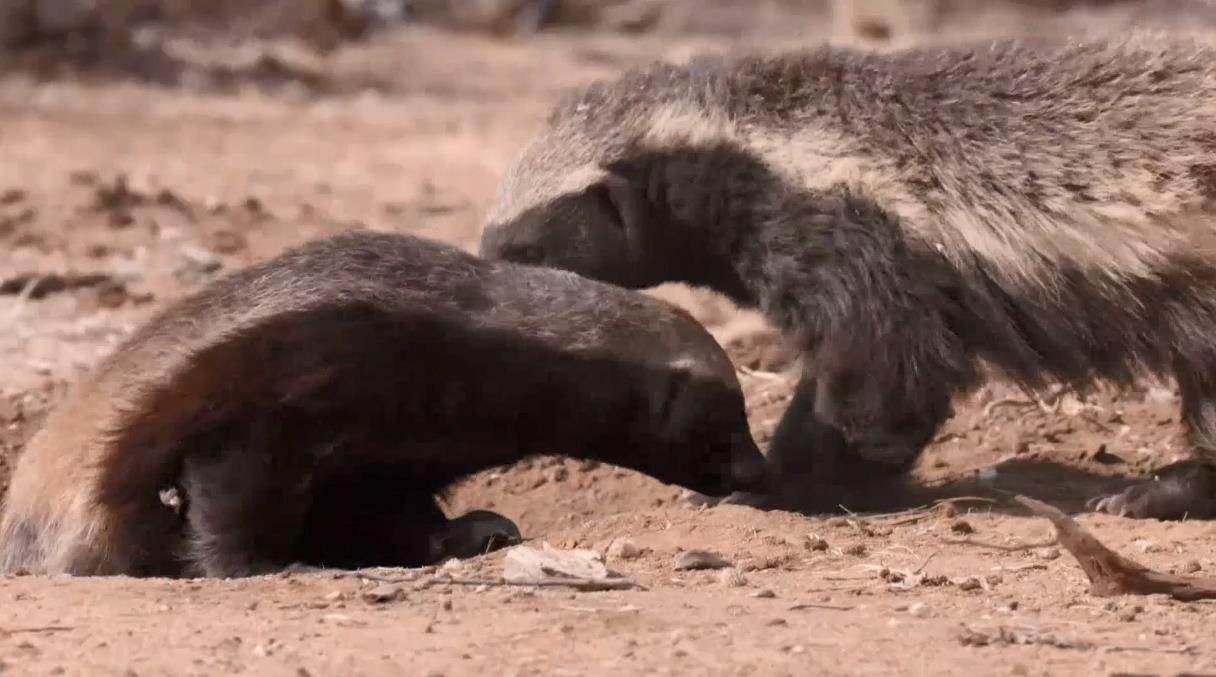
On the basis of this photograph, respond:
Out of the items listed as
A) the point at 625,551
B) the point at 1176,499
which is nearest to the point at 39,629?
the point at 625,551

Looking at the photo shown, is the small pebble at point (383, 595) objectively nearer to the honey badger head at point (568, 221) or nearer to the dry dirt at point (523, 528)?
the dry dirt at point (523, 528)

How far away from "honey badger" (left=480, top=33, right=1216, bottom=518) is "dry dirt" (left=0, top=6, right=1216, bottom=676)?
0.36m

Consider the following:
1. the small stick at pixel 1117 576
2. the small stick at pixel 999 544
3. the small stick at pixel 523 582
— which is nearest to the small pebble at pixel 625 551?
the small stick at pixel 523 582

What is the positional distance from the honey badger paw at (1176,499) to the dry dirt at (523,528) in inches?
6.2

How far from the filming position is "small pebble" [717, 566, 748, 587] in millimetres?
3625

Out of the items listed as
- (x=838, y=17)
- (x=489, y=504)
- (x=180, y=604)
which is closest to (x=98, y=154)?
(x=838, y=17)

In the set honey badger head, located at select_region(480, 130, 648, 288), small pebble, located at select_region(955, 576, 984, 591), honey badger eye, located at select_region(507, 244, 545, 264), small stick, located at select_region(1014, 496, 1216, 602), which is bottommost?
small pebble, located at select_region(955, 576, 984, 591)

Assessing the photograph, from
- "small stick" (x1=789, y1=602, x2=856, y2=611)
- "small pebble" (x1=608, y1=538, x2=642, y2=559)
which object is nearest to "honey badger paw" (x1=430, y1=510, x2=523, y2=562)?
"small pebble" (x1=608, y1=538, x2=642, y2=559)

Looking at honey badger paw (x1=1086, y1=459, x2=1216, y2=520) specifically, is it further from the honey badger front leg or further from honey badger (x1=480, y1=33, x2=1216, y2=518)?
the honey badger front leg

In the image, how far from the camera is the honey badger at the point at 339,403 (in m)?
4.08

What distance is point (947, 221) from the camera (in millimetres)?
4512

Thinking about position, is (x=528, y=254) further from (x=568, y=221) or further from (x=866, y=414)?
(x=866, y=414)

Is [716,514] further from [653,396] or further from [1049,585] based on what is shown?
[1049,585]

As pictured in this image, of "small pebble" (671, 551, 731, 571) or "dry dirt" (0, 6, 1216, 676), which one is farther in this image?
"small pebble" (671, 551, 731, 571)
